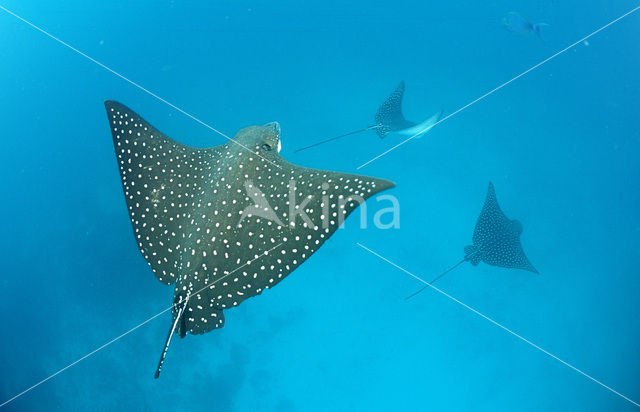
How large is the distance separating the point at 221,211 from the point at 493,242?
3194mm

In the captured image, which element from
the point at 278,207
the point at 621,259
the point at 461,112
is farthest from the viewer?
the point at 621,259

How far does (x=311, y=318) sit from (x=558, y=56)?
551 cm

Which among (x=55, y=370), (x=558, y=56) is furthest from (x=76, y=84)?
(x=558, y=56)

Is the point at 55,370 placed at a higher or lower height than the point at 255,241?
lower

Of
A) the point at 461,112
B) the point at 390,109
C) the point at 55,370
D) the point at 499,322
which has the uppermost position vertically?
the point at 390,109

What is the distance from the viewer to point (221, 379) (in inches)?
167

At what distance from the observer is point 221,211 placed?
90.3 inches

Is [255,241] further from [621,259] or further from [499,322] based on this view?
[621,259]
